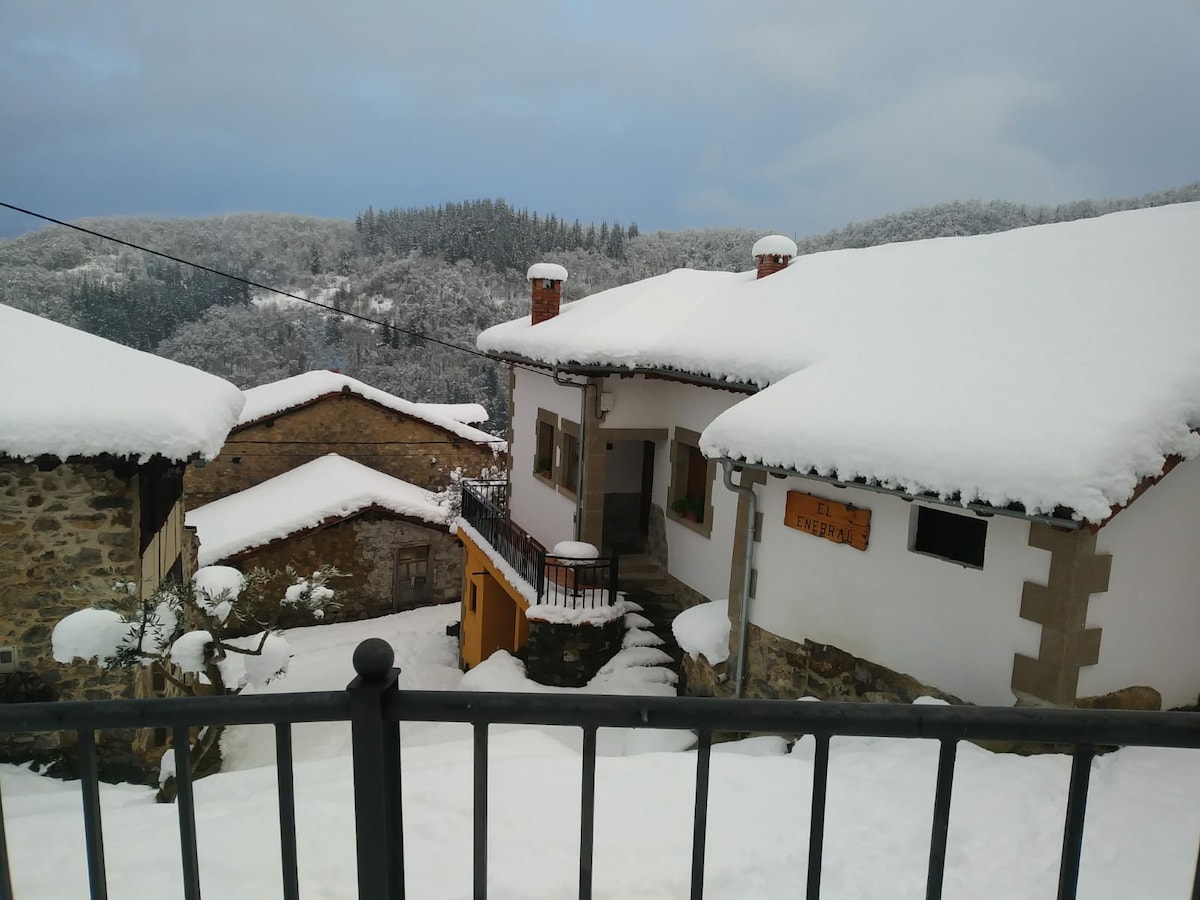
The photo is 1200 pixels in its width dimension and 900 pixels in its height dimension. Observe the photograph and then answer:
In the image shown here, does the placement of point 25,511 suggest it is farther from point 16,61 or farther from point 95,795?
point 16,61

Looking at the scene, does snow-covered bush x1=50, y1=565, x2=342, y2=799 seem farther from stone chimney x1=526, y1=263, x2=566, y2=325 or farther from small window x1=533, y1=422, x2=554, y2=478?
stone chimney x1=526, y1=263, x2=566, y2=325

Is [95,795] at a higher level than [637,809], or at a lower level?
higher

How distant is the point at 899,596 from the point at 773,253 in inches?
287

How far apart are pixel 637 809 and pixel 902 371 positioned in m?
4.20

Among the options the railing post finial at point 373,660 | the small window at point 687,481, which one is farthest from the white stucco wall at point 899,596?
the railing post finial at point 373,660

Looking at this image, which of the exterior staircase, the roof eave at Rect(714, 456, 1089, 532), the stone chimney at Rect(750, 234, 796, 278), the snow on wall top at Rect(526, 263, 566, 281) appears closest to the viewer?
the roof eave at Rect(714, 456, 1089, 532)

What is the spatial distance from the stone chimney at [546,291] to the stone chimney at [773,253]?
3.44 m

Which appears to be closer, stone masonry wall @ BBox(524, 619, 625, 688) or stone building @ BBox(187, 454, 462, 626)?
stone masonry wall @ BBox(524, 619, 625, 688)

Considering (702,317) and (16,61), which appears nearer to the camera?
(702,317)

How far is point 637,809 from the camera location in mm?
4406

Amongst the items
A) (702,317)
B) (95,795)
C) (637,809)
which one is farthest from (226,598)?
(702,317)

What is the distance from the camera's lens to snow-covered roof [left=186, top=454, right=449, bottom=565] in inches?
667

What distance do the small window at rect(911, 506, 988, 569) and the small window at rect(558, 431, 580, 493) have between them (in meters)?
6.18

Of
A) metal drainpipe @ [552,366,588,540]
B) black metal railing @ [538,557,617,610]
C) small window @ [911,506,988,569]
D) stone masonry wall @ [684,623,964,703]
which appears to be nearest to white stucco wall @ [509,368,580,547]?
metal drainpipe @ [552,366,588,540]
